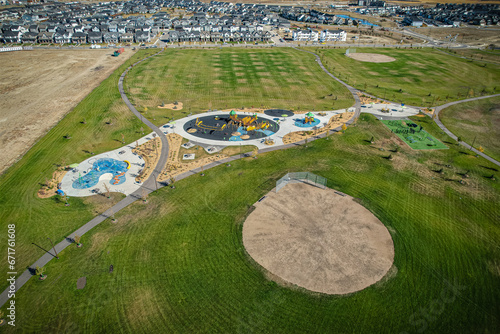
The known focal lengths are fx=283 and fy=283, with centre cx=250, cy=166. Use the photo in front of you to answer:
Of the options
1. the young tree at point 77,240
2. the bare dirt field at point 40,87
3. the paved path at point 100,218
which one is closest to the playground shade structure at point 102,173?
the paved path at point 100,218

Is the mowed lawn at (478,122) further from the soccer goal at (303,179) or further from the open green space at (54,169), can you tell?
the open green space at (54,169)

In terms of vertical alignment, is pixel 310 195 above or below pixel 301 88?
below

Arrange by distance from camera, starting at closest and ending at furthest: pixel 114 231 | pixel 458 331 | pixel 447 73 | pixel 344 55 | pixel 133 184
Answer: pixel 458 331 < pixel 114 231 < pixel 133 184 < pixel 447 73 < pixel 344 55

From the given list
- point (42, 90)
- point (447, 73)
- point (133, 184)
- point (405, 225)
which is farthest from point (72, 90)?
point (447, 73)

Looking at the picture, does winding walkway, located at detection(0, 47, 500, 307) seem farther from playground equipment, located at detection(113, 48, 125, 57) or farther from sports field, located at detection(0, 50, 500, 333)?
playground equipment, located at detection(113, 48, 125, 57)

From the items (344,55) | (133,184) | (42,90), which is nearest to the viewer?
(133,184)

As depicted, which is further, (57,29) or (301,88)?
(57,29)

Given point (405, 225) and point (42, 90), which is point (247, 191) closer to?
point (405, 225)

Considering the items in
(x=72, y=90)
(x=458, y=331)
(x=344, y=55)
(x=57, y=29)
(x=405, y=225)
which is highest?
(x=57, y=29)
